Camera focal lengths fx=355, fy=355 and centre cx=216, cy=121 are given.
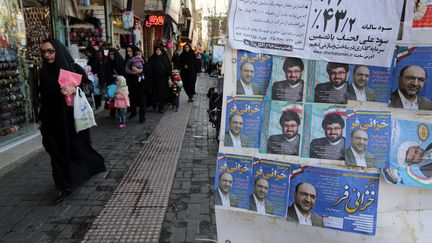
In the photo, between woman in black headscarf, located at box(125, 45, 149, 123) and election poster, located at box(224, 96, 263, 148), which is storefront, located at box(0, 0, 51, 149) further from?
election poster, located at box(224, 96, 263, 148)

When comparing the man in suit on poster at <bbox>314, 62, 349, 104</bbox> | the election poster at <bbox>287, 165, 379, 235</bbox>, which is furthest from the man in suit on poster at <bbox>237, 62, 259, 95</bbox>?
the election poster at <bbox>287, 165, 379, 235</bbox>

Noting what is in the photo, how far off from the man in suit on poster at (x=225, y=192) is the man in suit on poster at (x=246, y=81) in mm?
537

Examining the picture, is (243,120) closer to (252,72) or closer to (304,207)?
(252,72)

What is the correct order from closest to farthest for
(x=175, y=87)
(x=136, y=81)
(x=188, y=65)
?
(x=136, y=81), (x=175, y=87), (x=188, y=65)

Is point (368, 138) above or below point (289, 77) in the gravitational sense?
below

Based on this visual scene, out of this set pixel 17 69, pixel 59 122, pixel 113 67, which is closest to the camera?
pixel 59 122

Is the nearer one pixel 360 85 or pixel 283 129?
pixel 360 85

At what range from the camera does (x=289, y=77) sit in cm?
206

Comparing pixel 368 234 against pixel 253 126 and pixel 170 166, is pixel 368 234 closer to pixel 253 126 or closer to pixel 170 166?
pixel 253 126

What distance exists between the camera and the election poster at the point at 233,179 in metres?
2.22

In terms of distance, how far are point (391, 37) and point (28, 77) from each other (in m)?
7.10

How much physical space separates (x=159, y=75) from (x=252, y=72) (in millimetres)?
8290

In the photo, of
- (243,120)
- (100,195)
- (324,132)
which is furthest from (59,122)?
(324,132)

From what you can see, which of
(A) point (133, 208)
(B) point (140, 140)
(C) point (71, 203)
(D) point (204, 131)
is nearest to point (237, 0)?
(A) point (133, 208)
